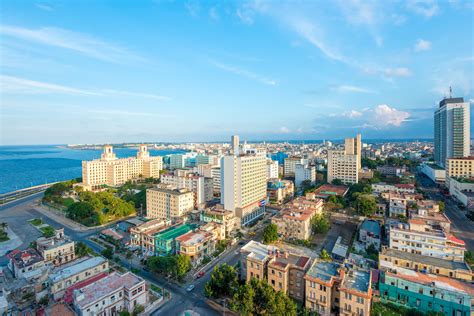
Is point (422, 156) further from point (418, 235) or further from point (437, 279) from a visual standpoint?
point (437, 279)

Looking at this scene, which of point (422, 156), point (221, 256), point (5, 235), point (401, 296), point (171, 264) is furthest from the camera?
point (422, 156)

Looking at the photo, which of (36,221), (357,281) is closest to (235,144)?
(357,281)

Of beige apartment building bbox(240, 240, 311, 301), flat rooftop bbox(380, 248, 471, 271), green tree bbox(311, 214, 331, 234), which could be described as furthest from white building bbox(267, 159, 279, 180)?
beige apartment building bbox(240, 240, 311, 301)

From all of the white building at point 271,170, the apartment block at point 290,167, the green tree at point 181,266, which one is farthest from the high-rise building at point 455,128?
the green tree at point 181,266

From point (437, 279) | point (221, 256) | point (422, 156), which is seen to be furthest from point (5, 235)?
point (422, 156)

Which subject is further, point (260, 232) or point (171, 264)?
point (260, 232)

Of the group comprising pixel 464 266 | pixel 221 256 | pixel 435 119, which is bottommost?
pixel 221 256
